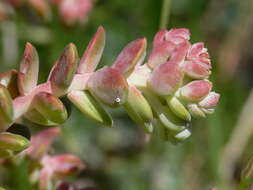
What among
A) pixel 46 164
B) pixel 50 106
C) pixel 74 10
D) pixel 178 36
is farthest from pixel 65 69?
pixel 74 10

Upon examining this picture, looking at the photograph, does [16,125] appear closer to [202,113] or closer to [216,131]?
[202,113]

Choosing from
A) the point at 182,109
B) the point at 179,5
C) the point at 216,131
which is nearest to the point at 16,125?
the point at 182,109

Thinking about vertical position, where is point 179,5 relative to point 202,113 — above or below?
below

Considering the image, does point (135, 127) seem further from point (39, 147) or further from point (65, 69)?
point (65, 69)

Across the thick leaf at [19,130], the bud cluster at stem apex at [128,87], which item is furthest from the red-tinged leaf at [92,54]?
the thick leaf at [19,130]

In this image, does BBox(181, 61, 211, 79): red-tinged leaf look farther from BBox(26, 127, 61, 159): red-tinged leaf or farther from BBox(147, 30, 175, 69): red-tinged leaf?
BBox(26, 127, 61, 159): red-tinged leaf

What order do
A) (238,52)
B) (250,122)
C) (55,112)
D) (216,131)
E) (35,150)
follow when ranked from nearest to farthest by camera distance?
(55,112), (35,150), (216,131), (250,122), (238,52)

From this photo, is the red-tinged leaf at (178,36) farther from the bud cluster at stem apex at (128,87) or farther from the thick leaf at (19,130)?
the thick leaf at (19,130)
